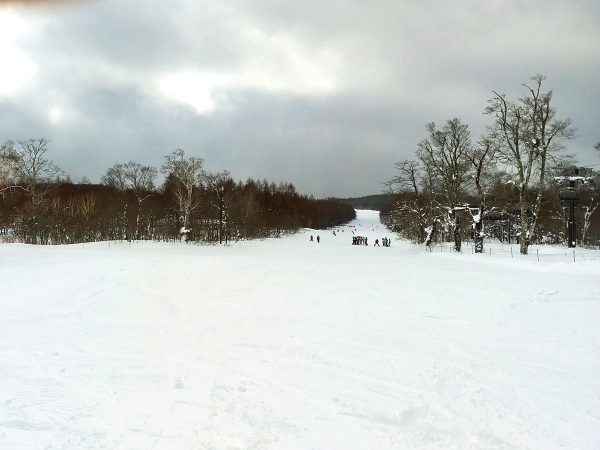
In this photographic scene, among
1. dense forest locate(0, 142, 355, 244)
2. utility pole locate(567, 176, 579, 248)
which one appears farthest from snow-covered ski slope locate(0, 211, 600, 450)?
dense forest locate(0, 142, 355, 244)

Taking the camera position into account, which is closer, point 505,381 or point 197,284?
point 505,381

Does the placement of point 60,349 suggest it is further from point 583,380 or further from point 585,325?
point 585,325

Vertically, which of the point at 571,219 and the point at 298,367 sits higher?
the point at 571,219

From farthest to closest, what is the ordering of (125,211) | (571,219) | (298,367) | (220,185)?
(220,185)
(125,211)
(571,219)
(298,367)

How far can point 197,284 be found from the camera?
1655 cm

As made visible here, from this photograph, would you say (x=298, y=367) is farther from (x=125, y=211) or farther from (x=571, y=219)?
(x=125, y=211)

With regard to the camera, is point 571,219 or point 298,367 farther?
point 571,219

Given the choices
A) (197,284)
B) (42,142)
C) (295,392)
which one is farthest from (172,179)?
(295,392)

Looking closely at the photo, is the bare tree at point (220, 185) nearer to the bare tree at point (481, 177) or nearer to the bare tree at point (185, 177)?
the bare tree at point (185, 177)

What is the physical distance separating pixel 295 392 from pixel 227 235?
2182 inches

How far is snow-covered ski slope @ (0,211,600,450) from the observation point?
497cm

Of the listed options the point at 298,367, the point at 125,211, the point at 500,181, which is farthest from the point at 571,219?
the point at 125,211

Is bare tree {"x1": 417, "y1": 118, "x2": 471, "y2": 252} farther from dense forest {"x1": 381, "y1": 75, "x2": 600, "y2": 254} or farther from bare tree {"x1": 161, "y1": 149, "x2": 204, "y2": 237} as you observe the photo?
bare tree {"x1": 161, "y1": 149, "x2": 204, "y2": 237}

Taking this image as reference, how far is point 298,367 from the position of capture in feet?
23.9
